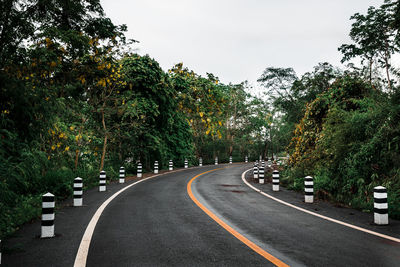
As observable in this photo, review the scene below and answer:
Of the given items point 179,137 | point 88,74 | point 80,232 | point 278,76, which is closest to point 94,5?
point 88,74

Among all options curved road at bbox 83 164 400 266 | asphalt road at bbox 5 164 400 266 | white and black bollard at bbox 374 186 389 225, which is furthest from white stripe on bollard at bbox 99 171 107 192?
white and black bollard at bbox 374 186 389 225

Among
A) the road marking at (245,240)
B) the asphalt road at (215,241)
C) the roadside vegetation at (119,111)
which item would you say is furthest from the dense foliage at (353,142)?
the road marking at (245,240)

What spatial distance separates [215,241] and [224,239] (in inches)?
8.4

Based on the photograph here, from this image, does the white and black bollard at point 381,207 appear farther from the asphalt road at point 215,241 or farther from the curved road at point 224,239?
the curved road at point 224,239

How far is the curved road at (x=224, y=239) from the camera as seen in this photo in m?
4.44

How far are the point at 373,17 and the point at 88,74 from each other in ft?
85.6

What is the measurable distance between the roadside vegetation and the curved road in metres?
2.36

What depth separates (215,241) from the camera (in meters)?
5.41

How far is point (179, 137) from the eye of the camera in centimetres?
2758

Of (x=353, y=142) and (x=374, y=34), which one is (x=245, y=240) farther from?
(x=374, y=34)

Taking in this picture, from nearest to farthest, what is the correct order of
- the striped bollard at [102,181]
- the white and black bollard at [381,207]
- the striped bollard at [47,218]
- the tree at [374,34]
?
the striped bollard at [47,218] < the white and black bollard at [381,207] < the striped bollard at [102,181] < the tree at [374,34]

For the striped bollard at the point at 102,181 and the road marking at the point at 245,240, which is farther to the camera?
the striped bollard at the point at 102,181

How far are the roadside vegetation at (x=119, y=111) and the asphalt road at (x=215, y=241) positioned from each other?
208 cm

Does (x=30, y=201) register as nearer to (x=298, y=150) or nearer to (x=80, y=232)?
(x=80, y=232)
